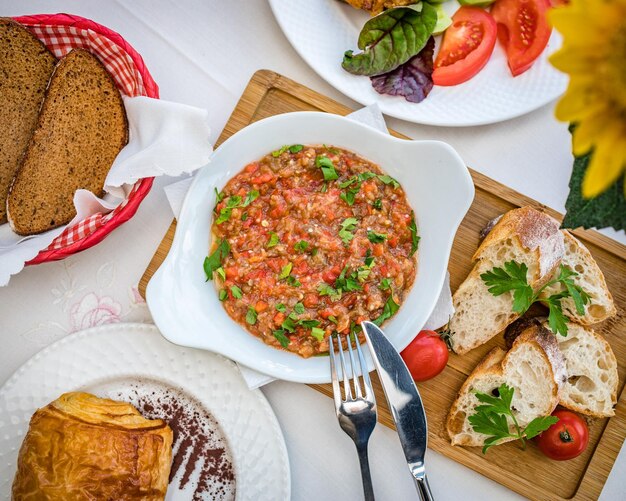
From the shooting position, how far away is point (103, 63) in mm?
3146

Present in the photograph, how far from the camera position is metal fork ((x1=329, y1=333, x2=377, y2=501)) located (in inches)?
117

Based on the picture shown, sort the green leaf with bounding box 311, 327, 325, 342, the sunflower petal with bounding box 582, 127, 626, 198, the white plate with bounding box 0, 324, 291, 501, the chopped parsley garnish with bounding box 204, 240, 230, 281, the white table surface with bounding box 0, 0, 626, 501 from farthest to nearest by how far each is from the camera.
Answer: the white table surface with bounding box 0, 0, 626, 501, the white plate with bounding box 0, 324, 291, 501, the chopped parsley garnish with bounding box 204, 240, 230, 281, the green leaf with bounding box 311, 327, 325, 342, the sunflower petal with bounding box 582, 127, 626, 198

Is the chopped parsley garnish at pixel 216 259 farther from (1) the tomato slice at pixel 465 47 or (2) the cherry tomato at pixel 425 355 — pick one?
(1) the tomato slice at pixel 465 47

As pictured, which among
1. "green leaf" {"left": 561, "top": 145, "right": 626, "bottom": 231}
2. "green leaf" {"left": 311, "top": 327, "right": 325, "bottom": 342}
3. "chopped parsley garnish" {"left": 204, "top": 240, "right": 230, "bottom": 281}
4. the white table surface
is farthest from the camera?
the white table surface

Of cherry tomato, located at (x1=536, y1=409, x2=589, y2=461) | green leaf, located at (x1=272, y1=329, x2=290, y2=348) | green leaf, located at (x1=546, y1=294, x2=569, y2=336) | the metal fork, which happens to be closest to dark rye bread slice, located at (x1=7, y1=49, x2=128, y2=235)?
green leaf, located at (x1=272, y1=329, x2=290, y2=348)

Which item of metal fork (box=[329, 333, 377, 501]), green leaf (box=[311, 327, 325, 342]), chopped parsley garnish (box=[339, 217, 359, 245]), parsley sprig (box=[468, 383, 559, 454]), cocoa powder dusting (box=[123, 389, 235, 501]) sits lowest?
cocoa powder dusting (box=[123, 389, 235, 501])

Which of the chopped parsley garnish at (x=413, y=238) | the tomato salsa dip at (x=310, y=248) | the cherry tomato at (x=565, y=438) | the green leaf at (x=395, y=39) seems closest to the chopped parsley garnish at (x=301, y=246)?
the tomato salsa dip at (x=310, y=248)

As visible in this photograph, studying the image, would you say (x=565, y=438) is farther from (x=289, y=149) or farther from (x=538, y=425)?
(x=289, y=149)

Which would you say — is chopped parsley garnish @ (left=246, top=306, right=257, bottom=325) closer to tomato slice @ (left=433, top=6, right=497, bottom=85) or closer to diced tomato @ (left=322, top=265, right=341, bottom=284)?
diced tomato @ (left=322, top=265, right=341, bottom=284)

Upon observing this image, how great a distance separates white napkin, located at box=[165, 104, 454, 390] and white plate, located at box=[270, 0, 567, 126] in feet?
0.26

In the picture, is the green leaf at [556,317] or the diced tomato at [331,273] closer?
the diced tomato at [331,273]

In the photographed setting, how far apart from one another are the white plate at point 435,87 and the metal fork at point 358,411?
1.32 metres

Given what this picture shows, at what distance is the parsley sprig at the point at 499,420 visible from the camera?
3006mm

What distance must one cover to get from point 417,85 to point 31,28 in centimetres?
206
